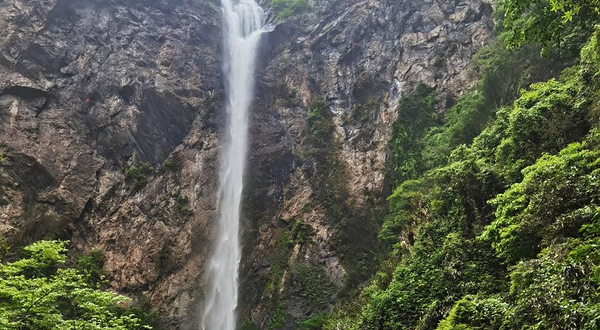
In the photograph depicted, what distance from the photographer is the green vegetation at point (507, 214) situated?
18.4 feet

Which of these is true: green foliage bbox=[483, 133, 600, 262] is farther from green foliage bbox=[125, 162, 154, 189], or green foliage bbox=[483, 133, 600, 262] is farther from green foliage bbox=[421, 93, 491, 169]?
green foliage bbox=[125, 162, 154, 189]

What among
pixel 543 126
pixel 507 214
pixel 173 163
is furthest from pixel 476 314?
pixel 173 163

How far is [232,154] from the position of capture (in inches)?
917

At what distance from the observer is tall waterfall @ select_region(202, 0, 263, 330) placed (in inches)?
693

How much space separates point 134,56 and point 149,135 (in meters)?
5.82

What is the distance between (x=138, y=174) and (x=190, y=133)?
417cm

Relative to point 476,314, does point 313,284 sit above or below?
below

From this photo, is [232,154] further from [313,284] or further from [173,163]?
[313,284]

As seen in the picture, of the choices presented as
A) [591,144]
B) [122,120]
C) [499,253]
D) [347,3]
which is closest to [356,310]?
[499,253]

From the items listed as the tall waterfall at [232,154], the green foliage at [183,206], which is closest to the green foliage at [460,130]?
the tall waterfall at [232,154]

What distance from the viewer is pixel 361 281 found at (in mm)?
16359

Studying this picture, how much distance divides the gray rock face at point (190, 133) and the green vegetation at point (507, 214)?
138 inches

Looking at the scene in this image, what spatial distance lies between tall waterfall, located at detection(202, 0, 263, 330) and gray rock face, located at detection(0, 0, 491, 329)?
59 centimetres

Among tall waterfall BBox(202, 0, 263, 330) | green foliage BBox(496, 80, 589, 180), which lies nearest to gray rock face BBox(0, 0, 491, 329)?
tall waterfall BBox(202, 0, 263, 330)
